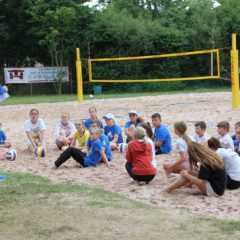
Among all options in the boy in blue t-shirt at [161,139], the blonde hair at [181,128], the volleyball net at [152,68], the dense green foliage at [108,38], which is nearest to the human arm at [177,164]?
the blonde hair at [181,128]

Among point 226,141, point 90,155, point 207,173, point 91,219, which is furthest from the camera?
point 90,155

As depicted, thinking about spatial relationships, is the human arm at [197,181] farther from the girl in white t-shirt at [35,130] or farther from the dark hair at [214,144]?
the girl in white t-shirt at [35,130]

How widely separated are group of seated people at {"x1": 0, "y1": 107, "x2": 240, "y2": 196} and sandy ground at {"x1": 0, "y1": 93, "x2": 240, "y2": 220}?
137 millimetres

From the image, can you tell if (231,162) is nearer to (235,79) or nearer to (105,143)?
(105,143)

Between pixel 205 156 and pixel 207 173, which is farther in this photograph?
pixel 207 173

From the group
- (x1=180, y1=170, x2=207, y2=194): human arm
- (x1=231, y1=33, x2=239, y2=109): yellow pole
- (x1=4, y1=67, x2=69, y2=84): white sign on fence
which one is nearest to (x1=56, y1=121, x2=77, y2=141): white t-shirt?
(x1=180, y1=170, x2=207, y2=194): human arm

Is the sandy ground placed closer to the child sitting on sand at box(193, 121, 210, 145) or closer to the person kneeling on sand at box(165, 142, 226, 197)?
the person kneeling on sand at box(165, 142, 226, 197)

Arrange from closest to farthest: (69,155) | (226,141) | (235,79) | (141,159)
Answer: (141,159) < (226,141) < (69,155) < (235,79)

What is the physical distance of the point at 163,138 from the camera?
8.84 meters

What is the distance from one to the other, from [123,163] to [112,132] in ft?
4.22

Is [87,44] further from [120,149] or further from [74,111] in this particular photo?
[120,149]

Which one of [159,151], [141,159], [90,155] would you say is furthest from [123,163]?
[141,159]

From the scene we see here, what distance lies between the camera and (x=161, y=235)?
4516 millimetres

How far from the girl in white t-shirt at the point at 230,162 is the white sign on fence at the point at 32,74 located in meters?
22.6
